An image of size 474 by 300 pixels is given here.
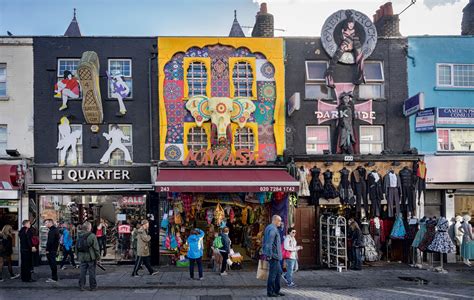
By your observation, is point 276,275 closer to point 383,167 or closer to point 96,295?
point 96,295

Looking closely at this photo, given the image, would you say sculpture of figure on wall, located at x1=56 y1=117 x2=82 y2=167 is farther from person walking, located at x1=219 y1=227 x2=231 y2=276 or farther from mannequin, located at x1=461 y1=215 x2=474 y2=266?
mannequin, located at x1=461 y1=215 x2=474 y2=266

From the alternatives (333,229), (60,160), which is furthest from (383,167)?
(60,160)

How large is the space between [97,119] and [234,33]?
25.5ft

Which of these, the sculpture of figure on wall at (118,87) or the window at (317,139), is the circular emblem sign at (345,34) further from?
the sculpture of figure on wall at (118,87)

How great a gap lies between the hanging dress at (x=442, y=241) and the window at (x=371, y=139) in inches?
155

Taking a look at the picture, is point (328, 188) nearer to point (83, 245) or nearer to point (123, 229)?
point (123, 229)

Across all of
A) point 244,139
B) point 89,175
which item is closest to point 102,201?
point 89,175

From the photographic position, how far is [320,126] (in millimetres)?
18688

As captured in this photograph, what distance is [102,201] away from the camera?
714 inches

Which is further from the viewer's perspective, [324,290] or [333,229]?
[333,229]

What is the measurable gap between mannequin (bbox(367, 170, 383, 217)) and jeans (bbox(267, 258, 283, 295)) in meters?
6.88

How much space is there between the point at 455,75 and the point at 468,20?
3212 mm

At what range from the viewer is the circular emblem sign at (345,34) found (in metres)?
18.7

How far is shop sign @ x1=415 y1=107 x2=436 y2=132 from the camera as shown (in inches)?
716
